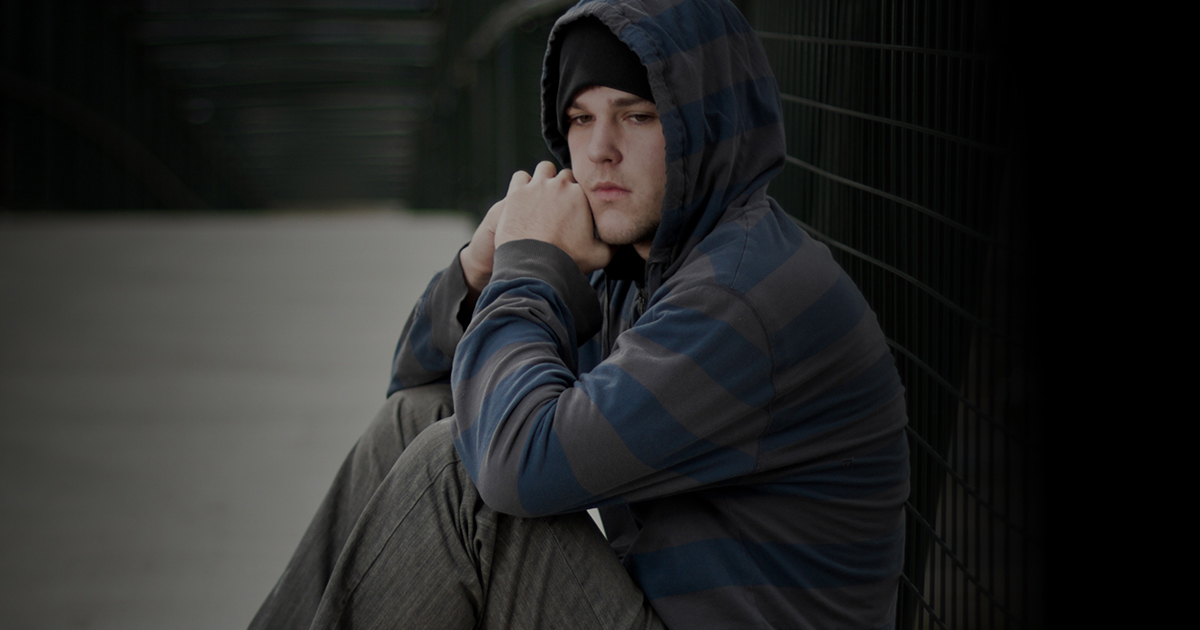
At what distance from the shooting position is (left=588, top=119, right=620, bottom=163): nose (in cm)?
171

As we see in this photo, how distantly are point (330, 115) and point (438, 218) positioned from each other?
9392mm

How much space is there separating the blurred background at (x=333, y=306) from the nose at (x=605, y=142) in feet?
1.41

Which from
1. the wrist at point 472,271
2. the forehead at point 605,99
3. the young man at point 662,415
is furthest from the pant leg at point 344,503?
the forehead at point 605,99

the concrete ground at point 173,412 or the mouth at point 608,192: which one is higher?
the mouth at point 608,192

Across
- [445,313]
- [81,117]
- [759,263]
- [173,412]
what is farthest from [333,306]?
[81,117]

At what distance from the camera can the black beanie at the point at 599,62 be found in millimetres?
1668

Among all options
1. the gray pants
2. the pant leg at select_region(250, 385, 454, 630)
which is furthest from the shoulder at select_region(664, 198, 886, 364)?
the pant leg at select_region(250, 385, 454, 630)

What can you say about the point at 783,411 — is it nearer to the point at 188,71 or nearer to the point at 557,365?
the point at 557,365

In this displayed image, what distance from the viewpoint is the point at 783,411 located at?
4.67 ft

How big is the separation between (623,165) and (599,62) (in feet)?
0.51

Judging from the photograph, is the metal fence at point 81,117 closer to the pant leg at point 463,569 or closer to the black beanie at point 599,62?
the black beanie at point 599,62

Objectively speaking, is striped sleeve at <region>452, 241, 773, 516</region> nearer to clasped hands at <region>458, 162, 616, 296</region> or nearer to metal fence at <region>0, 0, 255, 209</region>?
clasped hands at <region>458, 162, 616, 296</region>

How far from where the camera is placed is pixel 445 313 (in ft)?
6.41

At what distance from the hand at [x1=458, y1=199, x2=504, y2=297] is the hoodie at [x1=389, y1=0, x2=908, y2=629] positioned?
226mm
